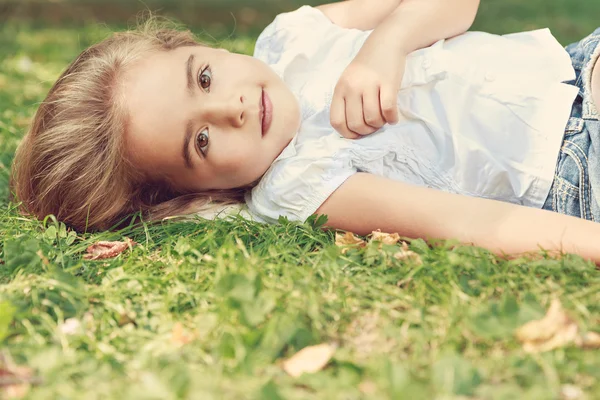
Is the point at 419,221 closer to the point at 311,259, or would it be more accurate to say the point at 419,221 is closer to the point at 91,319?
the point at 311,259

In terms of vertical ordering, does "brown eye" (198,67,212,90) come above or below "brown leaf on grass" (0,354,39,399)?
above

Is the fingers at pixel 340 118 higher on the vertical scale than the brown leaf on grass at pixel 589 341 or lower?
higher

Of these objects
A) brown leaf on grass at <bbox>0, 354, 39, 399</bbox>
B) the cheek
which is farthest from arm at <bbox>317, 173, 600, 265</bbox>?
brown leaf on grass at <bbox>0, 354, 39, 399</bbox>

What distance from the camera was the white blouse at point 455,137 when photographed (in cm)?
249

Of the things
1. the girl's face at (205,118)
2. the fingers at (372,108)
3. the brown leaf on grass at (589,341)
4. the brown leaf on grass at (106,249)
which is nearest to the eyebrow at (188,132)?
the girl's face at (205,118)

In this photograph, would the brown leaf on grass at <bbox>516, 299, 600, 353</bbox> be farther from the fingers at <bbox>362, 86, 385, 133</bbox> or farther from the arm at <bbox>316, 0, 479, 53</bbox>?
the arm at <bbox>316, 0, 479, 53</bbox>

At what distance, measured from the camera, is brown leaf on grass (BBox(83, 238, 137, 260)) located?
2375 mm

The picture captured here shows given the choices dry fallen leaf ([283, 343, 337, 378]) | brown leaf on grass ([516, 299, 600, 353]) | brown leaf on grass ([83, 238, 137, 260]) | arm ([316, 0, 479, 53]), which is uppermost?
arm ([316, 0, 479, 53])

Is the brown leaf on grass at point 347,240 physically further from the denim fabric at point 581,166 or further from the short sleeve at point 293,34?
the short sleeve at point 293,34

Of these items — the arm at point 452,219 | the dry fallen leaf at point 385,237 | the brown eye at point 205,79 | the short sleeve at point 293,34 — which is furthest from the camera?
the short sleeve at point 293,34

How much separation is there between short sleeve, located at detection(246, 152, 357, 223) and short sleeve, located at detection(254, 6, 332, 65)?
68 centimetres

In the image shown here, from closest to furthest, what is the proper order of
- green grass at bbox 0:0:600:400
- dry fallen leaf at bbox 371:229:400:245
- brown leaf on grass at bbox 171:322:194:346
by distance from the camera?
green grass at bbox 0:0:600:400, brown leaf on grass at bbox 171:322:194:346, dry fallen leaf at bbox 371:229:400:245

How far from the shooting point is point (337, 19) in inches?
124

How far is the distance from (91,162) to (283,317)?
1372mm
